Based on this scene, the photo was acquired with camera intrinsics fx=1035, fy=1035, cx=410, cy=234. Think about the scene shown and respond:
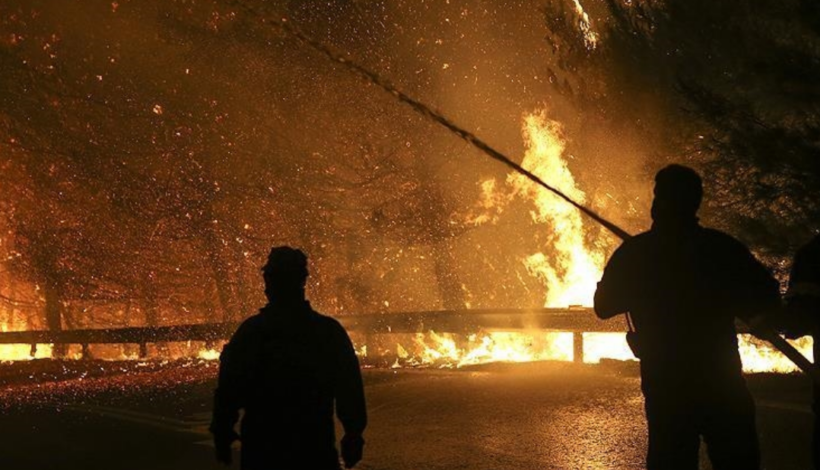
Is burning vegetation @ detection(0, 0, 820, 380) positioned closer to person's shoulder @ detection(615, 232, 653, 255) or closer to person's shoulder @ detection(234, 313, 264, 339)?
person's shoulder @ detection(615, 232, 653, 255)

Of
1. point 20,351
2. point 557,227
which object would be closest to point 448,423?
point 557,227

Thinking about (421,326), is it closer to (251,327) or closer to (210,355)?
(210,355)

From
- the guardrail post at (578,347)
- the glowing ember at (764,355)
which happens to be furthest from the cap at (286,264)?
the glowing ember at (764,355)

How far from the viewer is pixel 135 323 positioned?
133 ft

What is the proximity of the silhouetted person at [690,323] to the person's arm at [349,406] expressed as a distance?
1354 mm

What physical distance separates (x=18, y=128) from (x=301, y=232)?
7395 mm

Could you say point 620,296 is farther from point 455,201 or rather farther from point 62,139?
point 62,139

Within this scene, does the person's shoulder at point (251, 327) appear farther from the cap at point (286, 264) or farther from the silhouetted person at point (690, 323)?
the silhouetted person at point (690, 323)

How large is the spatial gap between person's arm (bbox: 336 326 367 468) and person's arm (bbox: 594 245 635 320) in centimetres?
123

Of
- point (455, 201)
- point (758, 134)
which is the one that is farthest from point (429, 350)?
point (758, 134)

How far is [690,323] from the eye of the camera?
15.8ft

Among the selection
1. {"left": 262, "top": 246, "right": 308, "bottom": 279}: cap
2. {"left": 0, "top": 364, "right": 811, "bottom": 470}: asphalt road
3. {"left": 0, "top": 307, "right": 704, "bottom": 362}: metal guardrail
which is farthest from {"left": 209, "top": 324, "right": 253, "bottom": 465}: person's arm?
{"left": 0, "top": 307, "right": 704, "bottom": 362}: metal guardrail

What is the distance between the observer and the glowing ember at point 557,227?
66.7 feet

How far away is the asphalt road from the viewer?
844 centimetres
